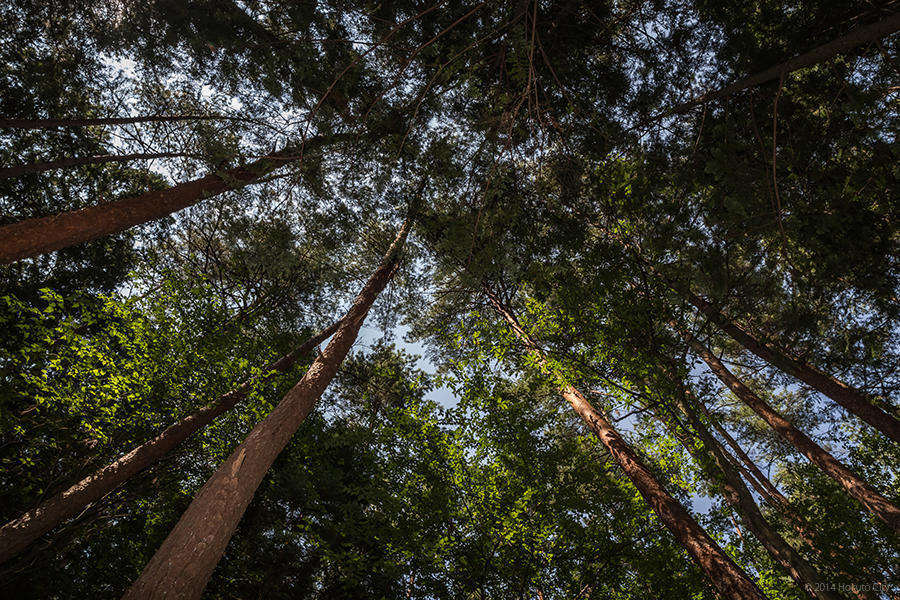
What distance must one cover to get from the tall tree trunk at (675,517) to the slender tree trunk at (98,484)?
268 inches

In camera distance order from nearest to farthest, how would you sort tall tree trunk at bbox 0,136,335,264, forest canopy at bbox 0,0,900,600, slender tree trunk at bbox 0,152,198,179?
tall tree trunk at bbox 0,136,335,264 < forest canopy at bbox 0,0,900,600 < slender tree trunk at bbox 0,152,198,179

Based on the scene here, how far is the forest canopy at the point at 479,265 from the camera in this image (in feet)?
15.4

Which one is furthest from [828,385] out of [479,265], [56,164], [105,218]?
[56,164]

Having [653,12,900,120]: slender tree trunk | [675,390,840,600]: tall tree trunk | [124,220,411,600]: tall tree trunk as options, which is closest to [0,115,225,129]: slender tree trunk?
[124,220,411,600]: tall tree trunk

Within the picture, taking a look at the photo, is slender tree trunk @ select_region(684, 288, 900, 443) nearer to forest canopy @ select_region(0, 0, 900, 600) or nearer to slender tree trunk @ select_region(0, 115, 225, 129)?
forest canopy @ select_region(0, 0, 900, 600)

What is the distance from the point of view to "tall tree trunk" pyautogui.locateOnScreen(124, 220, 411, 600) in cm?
276

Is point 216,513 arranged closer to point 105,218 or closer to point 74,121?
point 105,218

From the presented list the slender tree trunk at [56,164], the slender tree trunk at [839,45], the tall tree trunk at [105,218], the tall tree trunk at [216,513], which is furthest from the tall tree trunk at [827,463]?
the slender tree trunk at [56,164]

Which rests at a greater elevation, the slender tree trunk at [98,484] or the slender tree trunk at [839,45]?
the slender tree trunk at [839,45]

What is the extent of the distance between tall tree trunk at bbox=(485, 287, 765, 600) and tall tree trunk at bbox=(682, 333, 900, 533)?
2.15 meters

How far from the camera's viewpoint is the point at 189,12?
586 cm

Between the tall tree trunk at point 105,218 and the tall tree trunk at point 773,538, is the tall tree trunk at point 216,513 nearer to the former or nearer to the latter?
the tall tree trunk at point 105,218

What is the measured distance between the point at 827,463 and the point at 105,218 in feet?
42.7

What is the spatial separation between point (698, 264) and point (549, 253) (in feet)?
6.84
